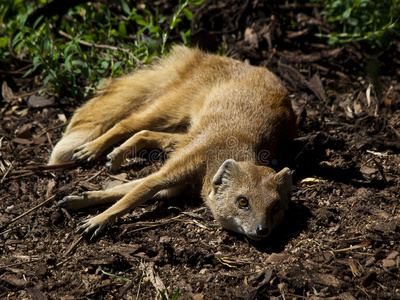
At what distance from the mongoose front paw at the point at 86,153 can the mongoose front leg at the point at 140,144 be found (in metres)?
0.17

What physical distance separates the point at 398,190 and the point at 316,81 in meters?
2.12

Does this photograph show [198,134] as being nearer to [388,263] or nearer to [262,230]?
[262,230]

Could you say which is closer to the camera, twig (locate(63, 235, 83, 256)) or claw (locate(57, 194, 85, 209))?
twig (locate(63, 235, 83, 256))

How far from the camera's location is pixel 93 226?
3777 millimetres

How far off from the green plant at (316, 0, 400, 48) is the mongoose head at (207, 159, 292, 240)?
299 cm

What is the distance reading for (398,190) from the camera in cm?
408

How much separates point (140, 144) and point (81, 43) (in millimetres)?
2176

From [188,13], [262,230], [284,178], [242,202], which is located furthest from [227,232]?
[188,13]

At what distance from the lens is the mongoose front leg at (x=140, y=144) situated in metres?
4.61

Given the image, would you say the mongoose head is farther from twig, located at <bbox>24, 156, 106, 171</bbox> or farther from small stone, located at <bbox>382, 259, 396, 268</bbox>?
twig, located at <bbox>24, 156, 106, 171</bbox>

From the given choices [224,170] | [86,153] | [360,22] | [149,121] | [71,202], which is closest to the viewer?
[224,170]

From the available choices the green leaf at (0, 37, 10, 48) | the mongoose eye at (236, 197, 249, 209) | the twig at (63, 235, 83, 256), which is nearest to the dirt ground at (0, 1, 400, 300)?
the twig at (63, 235, 83, 256)

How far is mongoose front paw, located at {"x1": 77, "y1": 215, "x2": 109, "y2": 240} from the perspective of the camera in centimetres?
376

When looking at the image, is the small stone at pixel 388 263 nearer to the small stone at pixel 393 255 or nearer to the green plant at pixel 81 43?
the small stone at pixel 393 255
